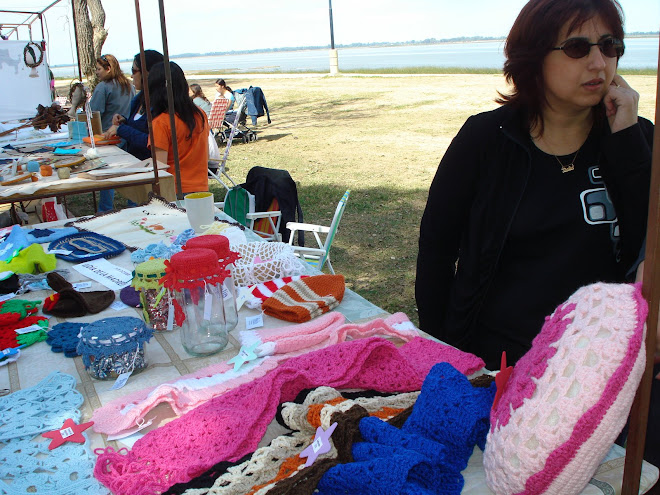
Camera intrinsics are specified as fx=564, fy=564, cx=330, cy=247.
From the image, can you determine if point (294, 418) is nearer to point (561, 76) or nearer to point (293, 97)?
point (561, 76)

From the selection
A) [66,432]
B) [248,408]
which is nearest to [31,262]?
[66,432]

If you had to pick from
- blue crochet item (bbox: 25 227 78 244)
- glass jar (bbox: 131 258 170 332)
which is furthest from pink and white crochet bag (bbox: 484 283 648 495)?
blue crochet item (bbox: 25 227 78 244)

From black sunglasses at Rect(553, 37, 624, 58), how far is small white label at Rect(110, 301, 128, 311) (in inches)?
59.3

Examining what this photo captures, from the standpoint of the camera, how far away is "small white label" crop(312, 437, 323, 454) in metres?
0.99

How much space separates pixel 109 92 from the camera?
19.6 ft

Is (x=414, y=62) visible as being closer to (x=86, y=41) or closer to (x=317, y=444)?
(x=86, y=41)

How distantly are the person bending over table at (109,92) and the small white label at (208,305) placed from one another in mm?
4915

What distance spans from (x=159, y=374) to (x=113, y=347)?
0.14 m

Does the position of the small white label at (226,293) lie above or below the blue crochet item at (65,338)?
above

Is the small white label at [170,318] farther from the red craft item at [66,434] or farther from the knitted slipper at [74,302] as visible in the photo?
the red craft item at [66,434]

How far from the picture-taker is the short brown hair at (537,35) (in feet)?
5.00

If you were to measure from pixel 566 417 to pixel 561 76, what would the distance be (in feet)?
3.60

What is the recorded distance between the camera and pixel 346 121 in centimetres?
1331

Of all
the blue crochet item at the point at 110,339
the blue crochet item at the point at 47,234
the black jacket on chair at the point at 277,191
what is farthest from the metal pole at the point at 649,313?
the black jacket on chair at the point at 277,191
